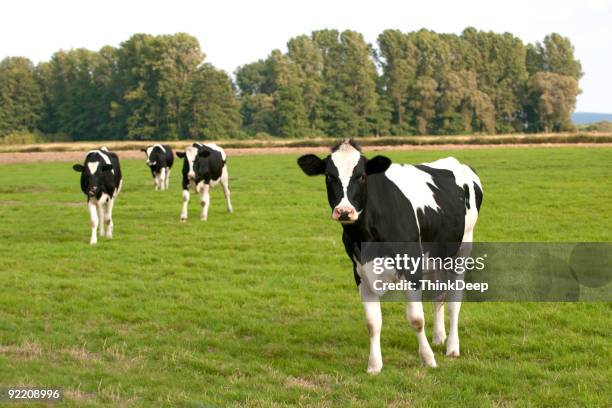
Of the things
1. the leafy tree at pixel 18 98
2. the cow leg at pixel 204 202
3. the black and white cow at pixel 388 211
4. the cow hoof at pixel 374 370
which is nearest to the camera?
the black and white cow at pixel 388 211

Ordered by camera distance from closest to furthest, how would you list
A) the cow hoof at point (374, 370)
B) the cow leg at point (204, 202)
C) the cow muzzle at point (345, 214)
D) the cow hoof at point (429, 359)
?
the cow muzzle at point (345, 214) < the cow hoof at point (374, 370) < the cow hoof at point (429, 359) < the cow leg at point (204, 202)

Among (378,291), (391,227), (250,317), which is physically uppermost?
(391,227)

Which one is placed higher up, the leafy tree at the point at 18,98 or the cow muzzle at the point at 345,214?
the leafy tree at the point at 18,98

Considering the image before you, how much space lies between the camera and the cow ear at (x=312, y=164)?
7313 mm

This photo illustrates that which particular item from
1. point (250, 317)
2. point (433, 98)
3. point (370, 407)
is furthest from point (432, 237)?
point (433, 98)

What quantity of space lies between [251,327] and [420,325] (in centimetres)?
272

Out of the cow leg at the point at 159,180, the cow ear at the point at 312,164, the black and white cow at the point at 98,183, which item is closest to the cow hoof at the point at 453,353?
the cow ear at the point at 312,164

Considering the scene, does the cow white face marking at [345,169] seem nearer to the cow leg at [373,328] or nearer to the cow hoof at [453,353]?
the cow leg at [373,328]

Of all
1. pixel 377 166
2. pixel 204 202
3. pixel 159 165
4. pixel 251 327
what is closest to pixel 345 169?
pixel 377 166

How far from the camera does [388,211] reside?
24.3ft

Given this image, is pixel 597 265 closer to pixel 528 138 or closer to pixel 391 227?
pixel 391 227

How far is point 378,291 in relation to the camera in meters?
7.32

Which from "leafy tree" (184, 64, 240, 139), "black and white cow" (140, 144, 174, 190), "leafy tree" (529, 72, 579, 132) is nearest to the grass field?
"black and white cow" (140, 144, 174, 190)

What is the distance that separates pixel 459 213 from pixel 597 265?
5689 mm
